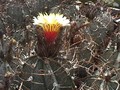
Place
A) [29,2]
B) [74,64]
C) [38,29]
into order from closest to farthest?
[38,29] < [74,64] < [29,2]

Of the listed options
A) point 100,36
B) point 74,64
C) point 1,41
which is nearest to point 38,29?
point 1,41

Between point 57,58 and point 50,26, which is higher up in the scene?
point 50,26

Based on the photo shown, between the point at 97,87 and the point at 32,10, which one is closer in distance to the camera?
the point at 97,87

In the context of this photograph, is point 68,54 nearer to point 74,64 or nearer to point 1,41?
point 74,64

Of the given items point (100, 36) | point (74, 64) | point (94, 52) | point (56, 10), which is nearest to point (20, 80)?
point (74, 64)

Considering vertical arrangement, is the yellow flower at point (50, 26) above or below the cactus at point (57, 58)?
above

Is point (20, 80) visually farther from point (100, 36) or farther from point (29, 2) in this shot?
point (29, 2)

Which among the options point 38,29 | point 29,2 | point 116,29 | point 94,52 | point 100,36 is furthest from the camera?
point 29,2

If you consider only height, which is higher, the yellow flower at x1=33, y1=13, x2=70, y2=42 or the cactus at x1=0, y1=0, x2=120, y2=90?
the yellow flower at x1=33, y1=13, x2=70, y2=42

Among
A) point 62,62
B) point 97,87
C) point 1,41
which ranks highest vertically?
point 1,41

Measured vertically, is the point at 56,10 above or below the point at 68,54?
above
